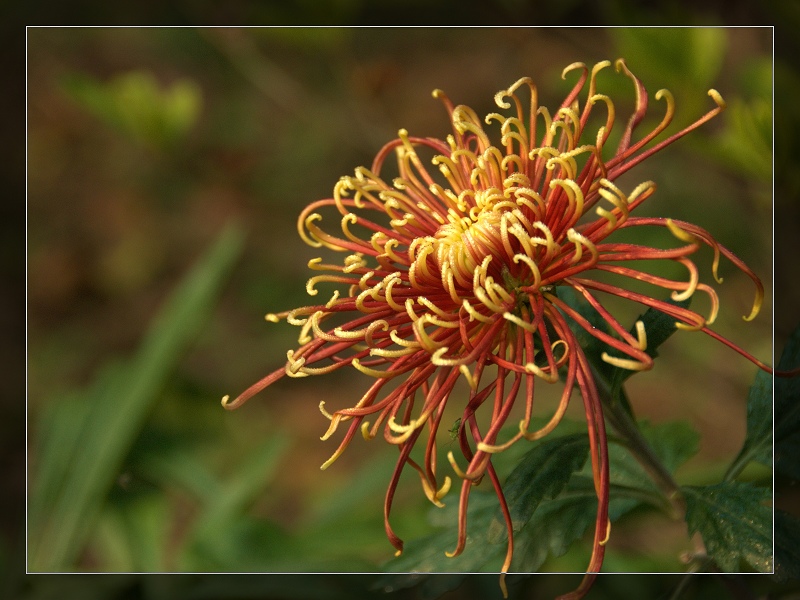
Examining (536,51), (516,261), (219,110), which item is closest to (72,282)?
(219,110)

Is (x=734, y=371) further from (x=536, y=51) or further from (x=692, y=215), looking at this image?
(x=536, y=51)

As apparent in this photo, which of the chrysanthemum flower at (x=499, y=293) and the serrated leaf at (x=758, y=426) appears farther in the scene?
the serrated leaf at (x=758, y=426)

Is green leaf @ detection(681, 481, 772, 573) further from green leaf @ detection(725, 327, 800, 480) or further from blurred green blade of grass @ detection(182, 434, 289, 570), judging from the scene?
blurred green blade of grass @ detection(182, 434, 289, 570)

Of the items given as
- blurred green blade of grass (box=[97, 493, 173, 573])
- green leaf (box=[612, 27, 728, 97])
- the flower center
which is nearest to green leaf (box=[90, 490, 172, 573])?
blurred green blade of grass (box=[97, 493, 173, 573])

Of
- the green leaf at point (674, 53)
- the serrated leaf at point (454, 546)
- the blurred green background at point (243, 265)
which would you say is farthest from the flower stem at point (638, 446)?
the green leaf at point (674, 53)

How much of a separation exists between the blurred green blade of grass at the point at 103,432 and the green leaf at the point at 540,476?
79 centimetres

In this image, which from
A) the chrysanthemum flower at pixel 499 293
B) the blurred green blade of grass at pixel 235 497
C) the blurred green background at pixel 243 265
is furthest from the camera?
the blurred green blade of grass at pixel 235 497

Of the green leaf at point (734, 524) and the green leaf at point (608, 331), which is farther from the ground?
the green leaf at point (608, 331)

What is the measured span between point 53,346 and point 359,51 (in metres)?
1.10

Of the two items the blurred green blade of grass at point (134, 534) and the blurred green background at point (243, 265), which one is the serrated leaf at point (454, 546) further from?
the blurred green blade of grass at point (134, 534)

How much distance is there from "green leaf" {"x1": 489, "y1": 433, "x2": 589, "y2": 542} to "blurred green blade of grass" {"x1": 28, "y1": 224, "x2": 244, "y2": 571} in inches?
30.9

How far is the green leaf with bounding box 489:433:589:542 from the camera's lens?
509 mm

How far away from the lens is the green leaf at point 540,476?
51 centimetres

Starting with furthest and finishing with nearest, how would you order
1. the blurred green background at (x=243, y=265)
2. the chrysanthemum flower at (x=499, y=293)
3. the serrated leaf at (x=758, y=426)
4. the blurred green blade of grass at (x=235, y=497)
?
the blurred green blade of grass at (x=235, y=497), the blurred green background at (x=243, y=265), the serrated leaf at (x=758, y=426), the chrysanthemum flower at (x=499, y=293)
